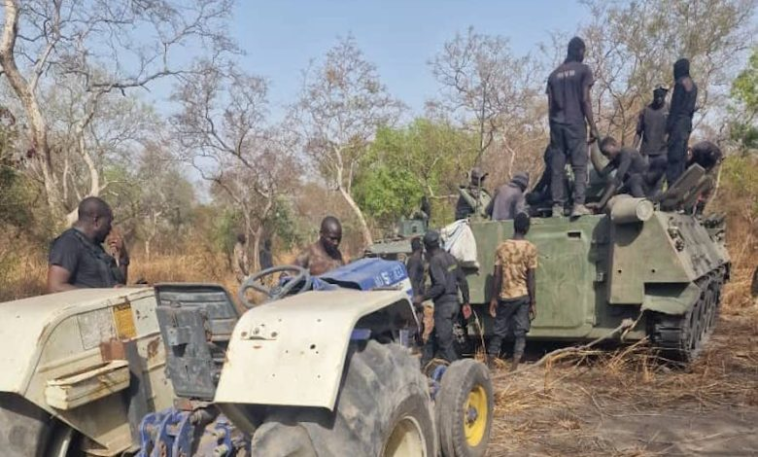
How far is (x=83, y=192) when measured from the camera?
33.7 m

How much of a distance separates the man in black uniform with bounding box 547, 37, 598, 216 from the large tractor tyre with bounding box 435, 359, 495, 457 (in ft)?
11.4

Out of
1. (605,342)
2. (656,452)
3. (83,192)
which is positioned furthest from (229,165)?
(656,452)

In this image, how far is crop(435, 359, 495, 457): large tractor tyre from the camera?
12.8 ft

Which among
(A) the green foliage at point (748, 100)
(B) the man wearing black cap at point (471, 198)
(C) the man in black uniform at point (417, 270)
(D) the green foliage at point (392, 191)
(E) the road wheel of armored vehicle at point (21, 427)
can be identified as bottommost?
(E) the road wheel of armored vehicle at point (21, 427)

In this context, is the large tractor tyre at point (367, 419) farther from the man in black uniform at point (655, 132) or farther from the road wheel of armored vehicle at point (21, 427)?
the man in black uniform at point (655, 132)

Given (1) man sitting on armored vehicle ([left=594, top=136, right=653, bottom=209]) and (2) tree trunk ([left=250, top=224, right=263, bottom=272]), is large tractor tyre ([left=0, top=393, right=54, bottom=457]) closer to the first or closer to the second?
(1) man sitting on armored vehicle ([left=594, top=136, right=653, bottom=209])

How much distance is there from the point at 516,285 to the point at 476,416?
2.80 metres

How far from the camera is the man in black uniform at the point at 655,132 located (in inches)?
349

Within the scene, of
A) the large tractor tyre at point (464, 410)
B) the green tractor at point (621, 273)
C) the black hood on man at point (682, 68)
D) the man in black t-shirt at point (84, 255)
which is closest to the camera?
the large tractor tyre at point (464, 410)

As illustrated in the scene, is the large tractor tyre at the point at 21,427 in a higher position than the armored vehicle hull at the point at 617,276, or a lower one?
lower

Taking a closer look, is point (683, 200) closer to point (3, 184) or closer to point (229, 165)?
point (3, 184)

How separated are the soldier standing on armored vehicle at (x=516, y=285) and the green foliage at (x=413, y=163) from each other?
1770 cm

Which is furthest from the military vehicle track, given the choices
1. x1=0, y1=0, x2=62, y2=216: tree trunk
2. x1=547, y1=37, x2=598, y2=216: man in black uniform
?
x1=0, y1=0, x2=62, y2=216: tree trunk

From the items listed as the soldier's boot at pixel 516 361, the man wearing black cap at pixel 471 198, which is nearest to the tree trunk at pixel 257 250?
the man wearing black cap at pixel 471 198
